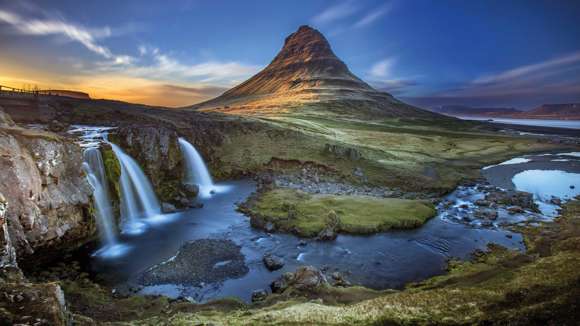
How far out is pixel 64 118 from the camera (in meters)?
69.6

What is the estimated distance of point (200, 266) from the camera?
3133cm

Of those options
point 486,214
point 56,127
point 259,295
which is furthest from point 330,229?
point 56,127

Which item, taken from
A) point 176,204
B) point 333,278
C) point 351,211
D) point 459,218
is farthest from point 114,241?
point 459,218

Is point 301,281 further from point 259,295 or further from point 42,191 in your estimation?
point 42,191

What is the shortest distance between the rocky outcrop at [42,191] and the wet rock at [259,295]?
18.3 metres

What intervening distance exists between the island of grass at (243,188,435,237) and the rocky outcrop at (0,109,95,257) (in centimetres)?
2036

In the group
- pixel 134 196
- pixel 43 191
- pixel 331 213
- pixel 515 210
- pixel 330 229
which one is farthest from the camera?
pixel 515 210

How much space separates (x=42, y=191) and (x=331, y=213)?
103 feet

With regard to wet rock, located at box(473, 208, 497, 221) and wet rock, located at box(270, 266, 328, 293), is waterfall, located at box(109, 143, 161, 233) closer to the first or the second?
wet rock, located at box(270, 266, 328, 293)

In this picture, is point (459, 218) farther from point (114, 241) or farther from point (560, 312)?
point (114, 241)

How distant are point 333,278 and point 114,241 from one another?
25.5 meters

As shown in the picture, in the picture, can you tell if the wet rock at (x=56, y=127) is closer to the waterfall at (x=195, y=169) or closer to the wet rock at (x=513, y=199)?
the waterfall at (x=195, y=169)

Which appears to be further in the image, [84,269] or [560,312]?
[84,269]

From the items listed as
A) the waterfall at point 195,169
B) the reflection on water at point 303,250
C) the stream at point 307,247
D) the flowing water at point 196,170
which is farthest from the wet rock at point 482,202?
the waterfall at point 195,169
